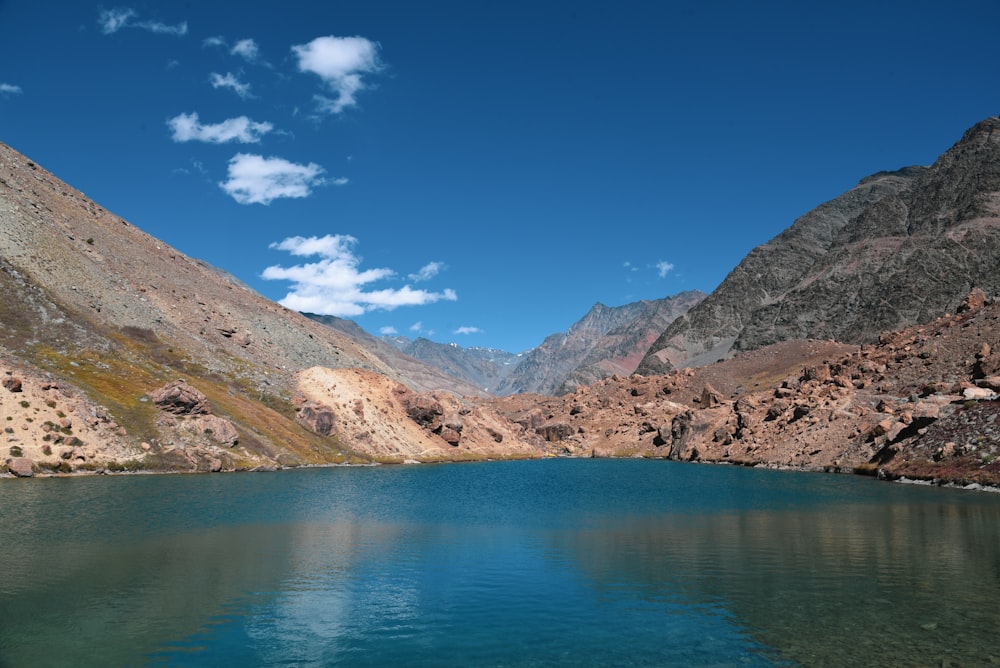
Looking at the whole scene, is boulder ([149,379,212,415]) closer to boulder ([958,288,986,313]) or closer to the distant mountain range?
the distant mountain range

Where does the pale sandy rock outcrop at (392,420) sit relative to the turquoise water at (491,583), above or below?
above

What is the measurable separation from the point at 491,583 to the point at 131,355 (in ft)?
294

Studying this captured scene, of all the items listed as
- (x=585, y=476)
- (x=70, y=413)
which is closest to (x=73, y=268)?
(x=70, y=413)

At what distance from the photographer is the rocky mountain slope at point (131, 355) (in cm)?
7644

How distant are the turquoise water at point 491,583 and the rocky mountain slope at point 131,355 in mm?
20082

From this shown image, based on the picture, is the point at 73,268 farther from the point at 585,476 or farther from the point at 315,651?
the point at 315,651

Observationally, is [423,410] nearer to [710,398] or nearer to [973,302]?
[710,398]

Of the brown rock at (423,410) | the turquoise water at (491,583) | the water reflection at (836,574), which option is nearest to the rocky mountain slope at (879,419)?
the turquoise water at (491,583)

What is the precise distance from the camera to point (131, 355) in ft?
332

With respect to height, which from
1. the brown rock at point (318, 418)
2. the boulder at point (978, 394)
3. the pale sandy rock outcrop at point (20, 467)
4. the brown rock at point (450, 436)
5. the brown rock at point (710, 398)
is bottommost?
the pale sandy rock outcrop at point (20, 467)

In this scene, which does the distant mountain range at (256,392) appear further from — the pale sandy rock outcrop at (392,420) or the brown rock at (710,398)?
the brown rock at (710,398)

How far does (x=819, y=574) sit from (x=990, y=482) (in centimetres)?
4572

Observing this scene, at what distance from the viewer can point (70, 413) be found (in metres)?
76.1

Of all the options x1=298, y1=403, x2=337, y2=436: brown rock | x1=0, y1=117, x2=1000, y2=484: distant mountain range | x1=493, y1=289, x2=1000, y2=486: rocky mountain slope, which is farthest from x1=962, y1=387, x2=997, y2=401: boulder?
x1=298, y1=403, x2=337, y2=436: brown rock
